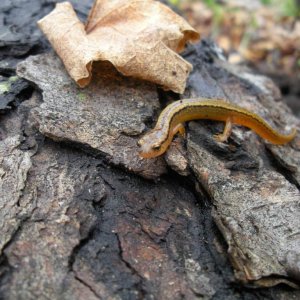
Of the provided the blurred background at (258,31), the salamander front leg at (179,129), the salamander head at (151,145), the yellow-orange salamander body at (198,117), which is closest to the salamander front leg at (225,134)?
the yellow-orange salamander body at (198,117)

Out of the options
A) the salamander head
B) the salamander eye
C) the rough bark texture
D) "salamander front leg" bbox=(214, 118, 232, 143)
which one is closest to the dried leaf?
the rough bark texture

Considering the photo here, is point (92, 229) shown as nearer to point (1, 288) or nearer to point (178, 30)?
point (1, 288)

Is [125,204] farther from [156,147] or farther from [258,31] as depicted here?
[258,31]

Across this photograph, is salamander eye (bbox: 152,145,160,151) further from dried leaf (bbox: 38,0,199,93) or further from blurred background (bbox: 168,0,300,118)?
blurred background (bbox: 168,0,300,118)

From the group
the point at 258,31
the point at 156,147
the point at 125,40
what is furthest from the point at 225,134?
the point at 258,31

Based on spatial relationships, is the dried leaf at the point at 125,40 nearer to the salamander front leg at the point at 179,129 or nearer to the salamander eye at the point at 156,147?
the salamander front leg at the point at 179,129
